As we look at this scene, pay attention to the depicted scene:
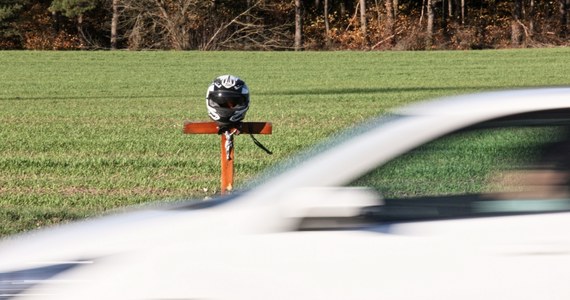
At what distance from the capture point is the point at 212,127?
10.2m

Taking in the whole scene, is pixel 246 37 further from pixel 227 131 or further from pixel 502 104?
pixel 502 104

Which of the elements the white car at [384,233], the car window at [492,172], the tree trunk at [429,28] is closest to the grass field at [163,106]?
the tree trunk at [429,28]

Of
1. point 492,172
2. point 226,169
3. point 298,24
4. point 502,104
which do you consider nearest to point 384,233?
point 492,172

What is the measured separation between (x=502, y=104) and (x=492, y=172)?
0.87 ft

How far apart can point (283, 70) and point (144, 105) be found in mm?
15953

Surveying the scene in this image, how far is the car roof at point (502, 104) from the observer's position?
16.1 ft

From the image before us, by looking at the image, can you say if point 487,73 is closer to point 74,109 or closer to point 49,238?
point 74,109

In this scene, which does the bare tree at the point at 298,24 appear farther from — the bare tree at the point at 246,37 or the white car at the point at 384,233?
the white car at the point at 384,233

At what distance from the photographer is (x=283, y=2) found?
70.6m

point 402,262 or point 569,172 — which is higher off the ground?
point 569,172

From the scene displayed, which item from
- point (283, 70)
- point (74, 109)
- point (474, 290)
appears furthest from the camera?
point (283, 70)

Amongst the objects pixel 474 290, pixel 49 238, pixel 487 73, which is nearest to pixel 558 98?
pixel 474 290

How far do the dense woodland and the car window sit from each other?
53403 mm

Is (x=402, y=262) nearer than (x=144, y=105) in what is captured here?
Yes
